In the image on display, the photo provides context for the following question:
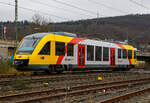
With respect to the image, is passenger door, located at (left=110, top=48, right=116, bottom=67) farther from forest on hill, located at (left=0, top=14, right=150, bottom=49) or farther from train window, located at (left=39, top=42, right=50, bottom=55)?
forest on hill, located at (left=0, top=14, right=150, bottom=49)

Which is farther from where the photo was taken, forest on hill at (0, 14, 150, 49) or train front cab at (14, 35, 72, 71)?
forest on hill at (0, 14, 150, 49)

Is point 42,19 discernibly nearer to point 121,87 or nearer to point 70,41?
point 70,41

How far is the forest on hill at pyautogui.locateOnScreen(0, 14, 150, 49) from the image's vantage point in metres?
48.4

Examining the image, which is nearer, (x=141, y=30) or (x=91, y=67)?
(x=91, y=67)

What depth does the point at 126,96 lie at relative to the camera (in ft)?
28.3

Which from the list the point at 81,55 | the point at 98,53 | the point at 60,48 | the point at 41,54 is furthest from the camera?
the point at 98,53

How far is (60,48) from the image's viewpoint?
679 inches

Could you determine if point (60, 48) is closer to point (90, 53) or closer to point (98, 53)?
point (90, 53)

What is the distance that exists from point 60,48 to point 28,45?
7.93 feet

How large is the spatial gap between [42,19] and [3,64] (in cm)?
3242

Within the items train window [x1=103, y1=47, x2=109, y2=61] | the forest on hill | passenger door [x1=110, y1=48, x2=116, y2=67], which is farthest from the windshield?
the forest on hill

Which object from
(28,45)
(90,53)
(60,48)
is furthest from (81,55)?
(28,45)

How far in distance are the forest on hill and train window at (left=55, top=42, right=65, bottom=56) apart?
2469cm

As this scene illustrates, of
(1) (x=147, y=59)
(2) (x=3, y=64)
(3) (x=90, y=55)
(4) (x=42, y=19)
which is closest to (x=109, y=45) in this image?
(3) (x=90, y=55)
